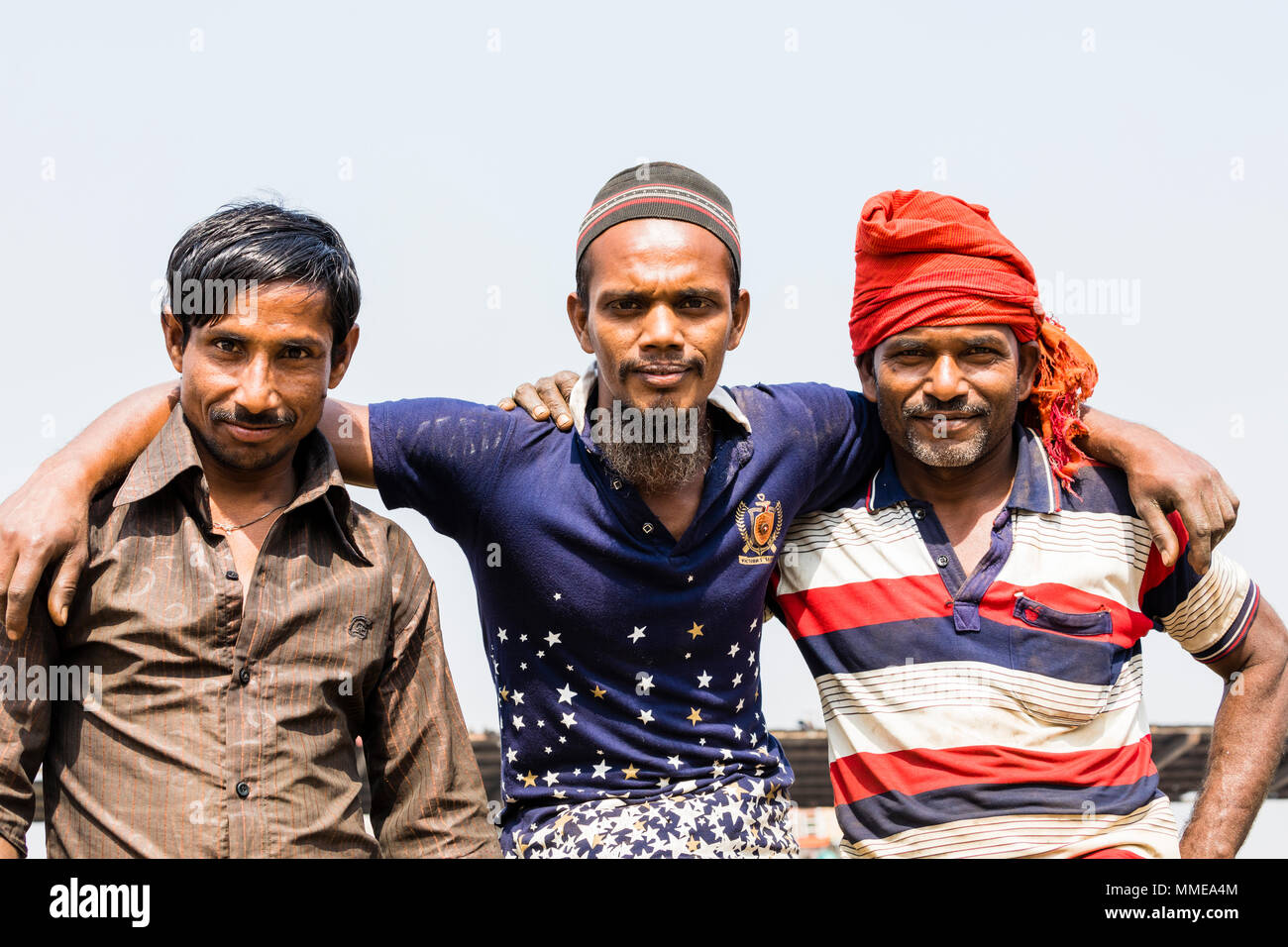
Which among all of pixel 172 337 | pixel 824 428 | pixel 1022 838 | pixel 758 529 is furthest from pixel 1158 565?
pixel 172 337

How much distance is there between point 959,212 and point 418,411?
2115 mm

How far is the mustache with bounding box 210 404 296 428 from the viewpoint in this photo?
155 inches

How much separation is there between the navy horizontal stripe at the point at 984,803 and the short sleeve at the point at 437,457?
1.75 m

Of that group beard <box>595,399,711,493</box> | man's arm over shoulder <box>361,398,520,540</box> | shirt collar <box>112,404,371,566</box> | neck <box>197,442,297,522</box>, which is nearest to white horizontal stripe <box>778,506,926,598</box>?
beard <box>595,399,711,493</box>

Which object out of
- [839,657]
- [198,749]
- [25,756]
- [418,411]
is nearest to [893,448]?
[839,657]

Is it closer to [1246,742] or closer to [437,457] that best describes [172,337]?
[437,457]

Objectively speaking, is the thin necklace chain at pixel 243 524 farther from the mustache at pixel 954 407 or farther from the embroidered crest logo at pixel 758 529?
the mustache at pixel 954 407

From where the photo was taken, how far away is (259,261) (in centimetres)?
401

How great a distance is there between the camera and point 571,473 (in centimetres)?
445

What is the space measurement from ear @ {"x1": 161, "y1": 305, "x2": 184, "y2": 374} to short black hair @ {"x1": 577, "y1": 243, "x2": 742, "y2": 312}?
139 centimetres

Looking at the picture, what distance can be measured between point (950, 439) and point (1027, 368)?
1.71ft

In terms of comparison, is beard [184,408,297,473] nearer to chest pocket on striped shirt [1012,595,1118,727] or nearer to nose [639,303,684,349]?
nose [639,303,684,349]

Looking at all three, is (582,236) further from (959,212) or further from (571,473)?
(959,212)

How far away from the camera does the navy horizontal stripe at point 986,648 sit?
4.53 m
